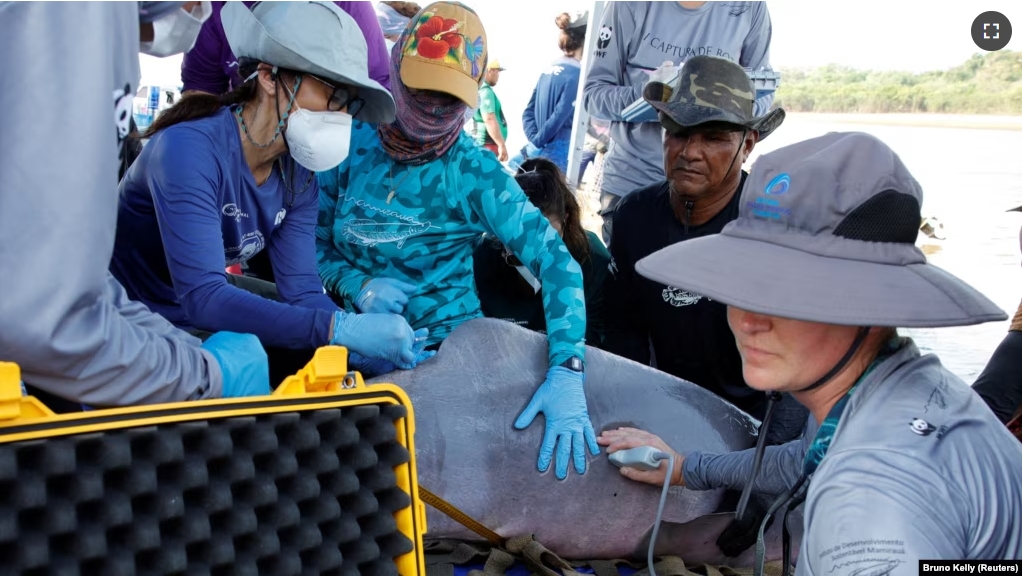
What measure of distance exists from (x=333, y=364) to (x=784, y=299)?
1.99 feet

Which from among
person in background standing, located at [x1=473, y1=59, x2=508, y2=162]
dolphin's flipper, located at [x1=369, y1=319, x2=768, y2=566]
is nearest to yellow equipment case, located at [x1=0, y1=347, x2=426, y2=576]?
dolphin's flipper, located at [x1=369, y1=319, x2=768, y2=566]

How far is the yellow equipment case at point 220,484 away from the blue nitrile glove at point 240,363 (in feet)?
0.90

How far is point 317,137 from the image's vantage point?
6.47 ft

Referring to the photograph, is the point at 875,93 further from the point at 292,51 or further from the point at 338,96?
the point at 292,51

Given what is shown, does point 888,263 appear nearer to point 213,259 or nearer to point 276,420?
point 276,420

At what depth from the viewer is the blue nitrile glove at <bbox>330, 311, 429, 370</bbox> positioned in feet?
6.23

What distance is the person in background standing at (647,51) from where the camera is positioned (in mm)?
3258

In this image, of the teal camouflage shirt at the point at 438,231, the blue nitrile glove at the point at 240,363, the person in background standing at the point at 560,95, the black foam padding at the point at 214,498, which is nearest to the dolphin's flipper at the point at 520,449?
the teal camouflage shirt at the point at 438,231

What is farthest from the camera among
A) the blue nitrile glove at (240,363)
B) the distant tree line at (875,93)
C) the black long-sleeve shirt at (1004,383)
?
the distant tree line at (875,93)

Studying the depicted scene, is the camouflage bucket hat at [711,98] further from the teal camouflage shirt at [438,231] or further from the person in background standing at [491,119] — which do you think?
the person in background standing at [491,119]

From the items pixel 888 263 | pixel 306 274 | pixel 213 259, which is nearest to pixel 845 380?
pixel 888 263

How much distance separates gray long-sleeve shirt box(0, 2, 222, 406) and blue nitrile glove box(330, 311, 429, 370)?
727 millimetres

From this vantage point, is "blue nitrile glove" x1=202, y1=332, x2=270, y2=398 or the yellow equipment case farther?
"blue nitrile glove" x1=202, y1=332, x2=270, y2=398

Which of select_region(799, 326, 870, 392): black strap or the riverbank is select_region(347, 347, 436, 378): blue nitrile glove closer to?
select_region(799, 326, 870, 392): black strap
